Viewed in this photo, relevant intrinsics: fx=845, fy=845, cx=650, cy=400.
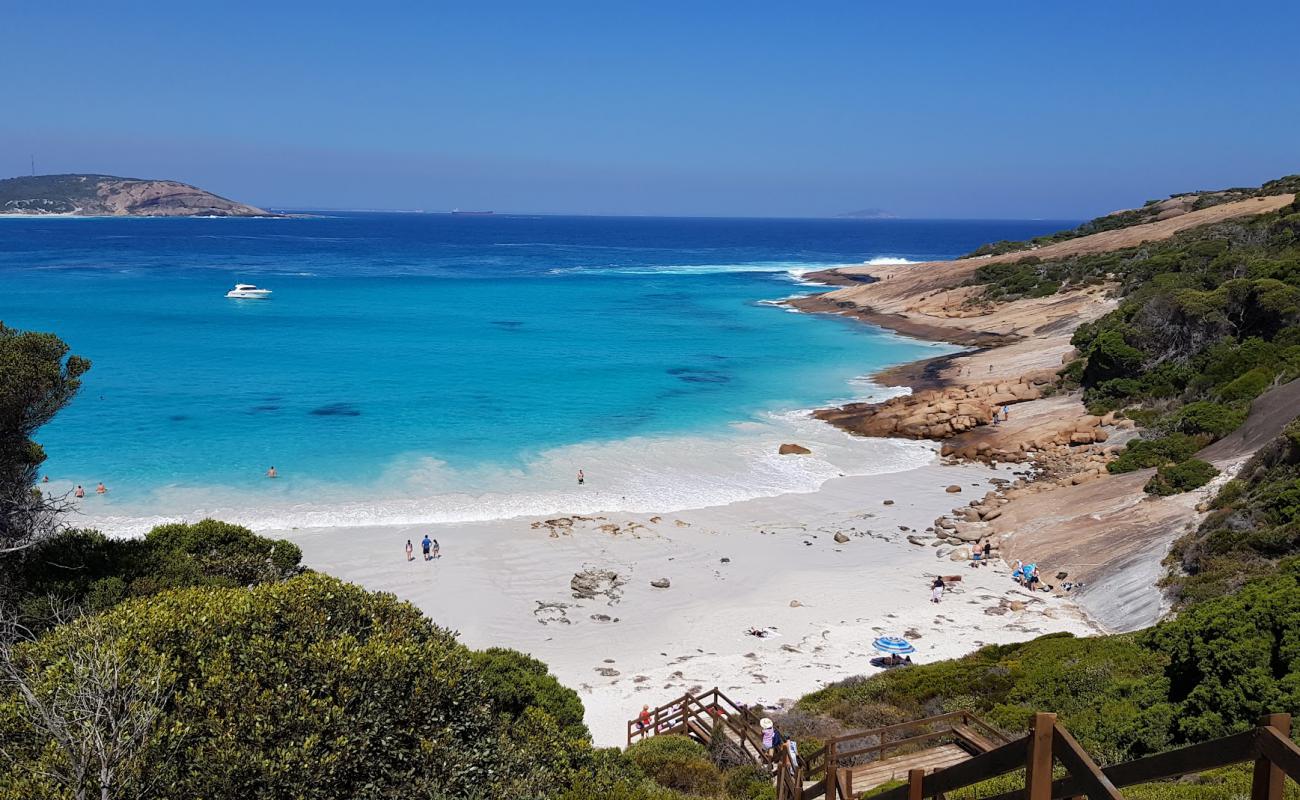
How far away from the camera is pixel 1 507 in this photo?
1231 centimetres

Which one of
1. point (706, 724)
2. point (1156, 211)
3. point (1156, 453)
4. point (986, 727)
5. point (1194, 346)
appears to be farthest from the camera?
point (1156, 211)

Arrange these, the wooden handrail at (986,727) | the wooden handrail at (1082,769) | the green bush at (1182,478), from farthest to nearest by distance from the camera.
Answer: the green bush at (1182,478) → the wooden handrail at (986,727) → the wooden handrail at (1082,769)

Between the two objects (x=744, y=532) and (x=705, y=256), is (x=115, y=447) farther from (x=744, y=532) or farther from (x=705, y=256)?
(x=705, y=256)

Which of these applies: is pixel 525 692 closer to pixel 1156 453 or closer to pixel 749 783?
pixel 749 783

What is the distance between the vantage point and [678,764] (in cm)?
1252

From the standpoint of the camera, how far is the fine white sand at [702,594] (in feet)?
60.2

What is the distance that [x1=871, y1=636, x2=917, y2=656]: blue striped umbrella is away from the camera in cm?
1833

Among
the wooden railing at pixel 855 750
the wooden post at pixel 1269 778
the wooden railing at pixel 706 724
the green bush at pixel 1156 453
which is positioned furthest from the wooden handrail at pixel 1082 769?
the green bush at pixel 1156 453

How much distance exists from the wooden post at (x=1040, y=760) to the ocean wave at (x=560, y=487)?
80.9ft

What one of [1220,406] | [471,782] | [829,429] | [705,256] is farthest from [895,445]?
[705,256]

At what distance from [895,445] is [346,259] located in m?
109

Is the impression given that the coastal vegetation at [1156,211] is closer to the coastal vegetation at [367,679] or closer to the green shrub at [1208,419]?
the green shrub at [1208,419]

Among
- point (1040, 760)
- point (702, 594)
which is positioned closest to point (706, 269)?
point (702, 594)

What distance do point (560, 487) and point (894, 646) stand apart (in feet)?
47.6
